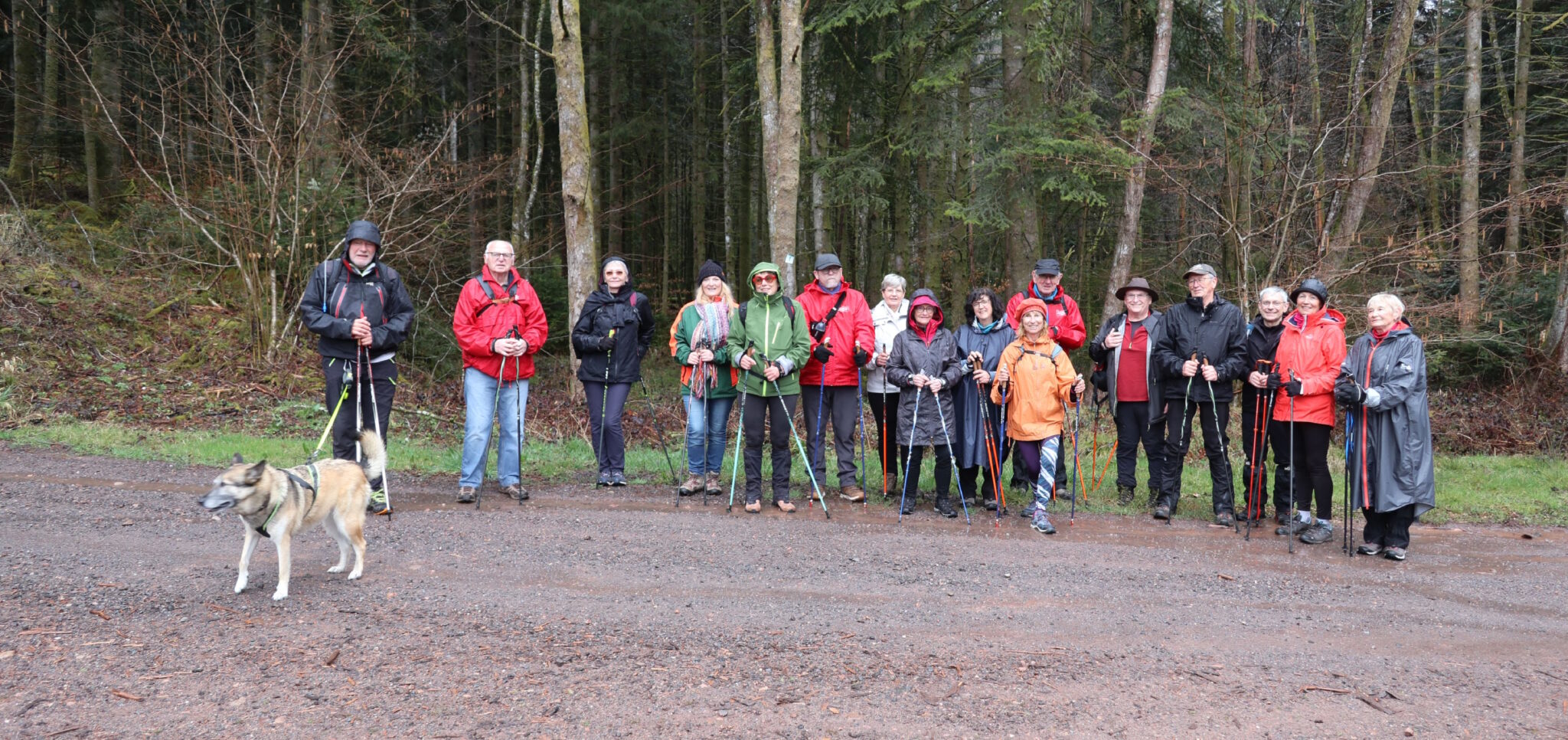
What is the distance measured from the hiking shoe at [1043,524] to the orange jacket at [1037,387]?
0.67 meters

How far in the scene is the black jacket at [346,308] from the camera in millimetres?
7430

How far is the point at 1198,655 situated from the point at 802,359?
4.18 meters

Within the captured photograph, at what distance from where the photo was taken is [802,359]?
26.7 feet

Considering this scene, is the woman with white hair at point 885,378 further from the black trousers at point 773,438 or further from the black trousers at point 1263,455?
the black trousers at point 1263,455

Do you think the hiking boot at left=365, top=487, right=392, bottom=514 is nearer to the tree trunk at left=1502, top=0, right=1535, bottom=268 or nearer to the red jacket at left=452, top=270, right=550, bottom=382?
the red jacket at left=452, top=270, right=550, bottom=382

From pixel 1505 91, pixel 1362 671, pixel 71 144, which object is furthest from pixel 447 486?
pixel 1505 91

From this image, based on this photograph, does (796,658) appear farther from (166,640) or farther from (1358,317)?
(1358,317)

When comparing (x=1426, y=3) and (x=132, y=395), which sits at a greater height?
(x=1426, y=3)

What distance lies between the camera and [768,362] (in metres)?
8.03

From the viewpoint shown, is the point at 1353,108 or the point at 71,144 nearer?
the point at 1353,108

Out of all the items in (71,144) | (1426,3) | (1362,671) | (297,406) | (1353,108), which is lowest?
(1362,671)

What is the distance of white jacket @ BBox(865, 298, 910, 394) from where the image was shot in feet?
28.6

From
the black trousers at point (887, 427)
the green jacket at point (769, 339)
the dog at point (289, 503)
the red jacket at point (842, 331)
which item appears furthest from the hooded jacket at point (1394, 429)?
the dog at point (289, 503)

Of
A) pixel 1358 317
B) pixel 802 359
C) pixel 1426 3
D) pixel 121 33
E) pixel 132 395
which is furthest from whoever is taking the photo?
pixel 1426 3
